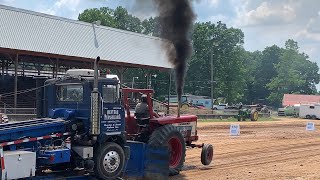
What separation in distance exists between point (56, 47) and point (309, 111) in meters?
36.4

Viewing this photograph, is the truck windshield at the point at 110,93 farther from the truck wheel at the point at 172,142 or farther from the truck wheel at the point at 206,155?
the truck wheel at the point at 206,155

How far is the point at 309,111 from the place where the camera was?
2265 inches

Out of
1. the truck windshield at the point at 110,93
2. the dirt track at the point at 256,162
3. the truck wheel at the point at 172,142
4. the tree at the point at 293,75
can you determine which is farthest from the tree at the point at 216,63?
the truck windshield at the point at 110,93

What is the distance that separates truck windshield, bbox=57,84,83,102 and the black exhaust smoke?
5.47 metres

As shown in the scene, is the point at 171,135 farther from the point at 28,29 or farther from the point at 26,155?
the point at 28,29

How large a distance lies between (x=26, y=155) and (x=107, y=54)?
1136 inches

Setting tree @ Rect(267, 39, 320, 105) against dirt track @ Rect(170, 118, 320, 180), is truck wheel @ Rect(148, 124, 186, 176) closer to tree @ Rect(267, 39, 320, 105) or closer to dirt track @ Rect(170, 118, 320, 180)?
dirt track @ Rect(170, 118, 320, 180)

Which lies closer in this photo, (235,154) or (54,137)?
(54,137)

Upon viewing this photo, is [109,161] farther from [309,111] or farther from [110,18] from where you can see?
[110,18]

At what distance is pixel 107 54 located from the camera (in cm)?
3650

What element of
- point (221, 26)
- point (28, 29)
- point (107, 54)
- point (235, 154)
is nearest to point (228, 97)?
point (221, 26)

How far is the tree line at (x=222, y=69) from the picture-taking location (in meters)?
76.9

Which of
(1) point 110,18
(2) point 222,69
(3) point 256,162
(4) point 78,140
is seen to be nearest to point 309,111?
(2) point 222,69

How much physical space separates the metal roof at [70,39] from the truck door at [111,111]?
17.5 m
